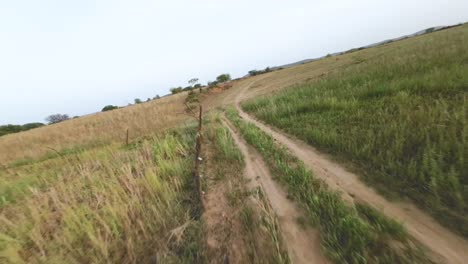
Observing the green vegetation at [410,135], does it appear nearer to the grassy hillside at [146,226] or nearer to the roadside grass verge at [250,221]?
the roadside grass verge at [250,221]

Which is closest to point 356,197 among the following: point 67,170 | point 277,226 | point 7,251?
point 277,226

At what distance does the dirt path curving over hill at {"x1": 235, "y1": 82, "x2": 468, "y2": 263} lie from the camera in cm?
205

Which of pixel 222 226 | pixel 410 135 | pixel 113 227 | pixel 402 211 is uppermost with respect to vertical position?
pixel 113 227

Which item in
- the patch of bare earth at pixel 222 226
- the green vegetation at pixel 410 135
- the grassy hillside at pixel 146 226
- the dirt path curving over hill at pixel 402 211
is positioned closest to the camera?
the dirt path curving over hill at pixel 402 211

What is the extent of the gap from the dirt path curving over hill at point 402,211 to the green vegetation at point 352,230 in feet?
0.56

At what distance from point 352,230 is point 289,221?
78 cm

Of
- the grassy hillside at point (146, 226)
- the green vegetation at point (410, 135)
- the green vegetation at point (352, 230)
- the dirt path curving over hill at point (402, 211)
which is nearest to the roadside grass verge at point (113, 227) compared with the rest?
the grassy hillside at point (146, 226)

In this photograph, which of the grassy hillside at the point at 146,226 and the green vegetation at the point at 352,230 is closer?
the green vegetation at the point at 352,230

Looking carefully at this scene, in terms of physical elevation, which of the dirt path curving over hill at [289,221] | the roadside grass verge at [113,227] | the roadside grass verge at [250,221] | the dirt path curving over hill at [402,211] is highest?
the roadside grass verge at [113,227]

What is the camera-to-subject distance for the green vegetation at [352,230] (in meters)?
2.06

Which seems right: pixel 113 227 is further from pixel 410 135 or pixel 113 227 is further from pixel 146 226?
pixel 410 135

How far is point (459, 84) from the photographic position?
5.38 m

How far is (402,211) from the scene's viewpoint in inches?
103

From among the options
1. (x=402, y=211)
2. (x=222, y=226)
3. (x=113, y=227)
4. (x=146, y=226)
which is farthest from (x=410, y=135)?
(x=113, y=227)
